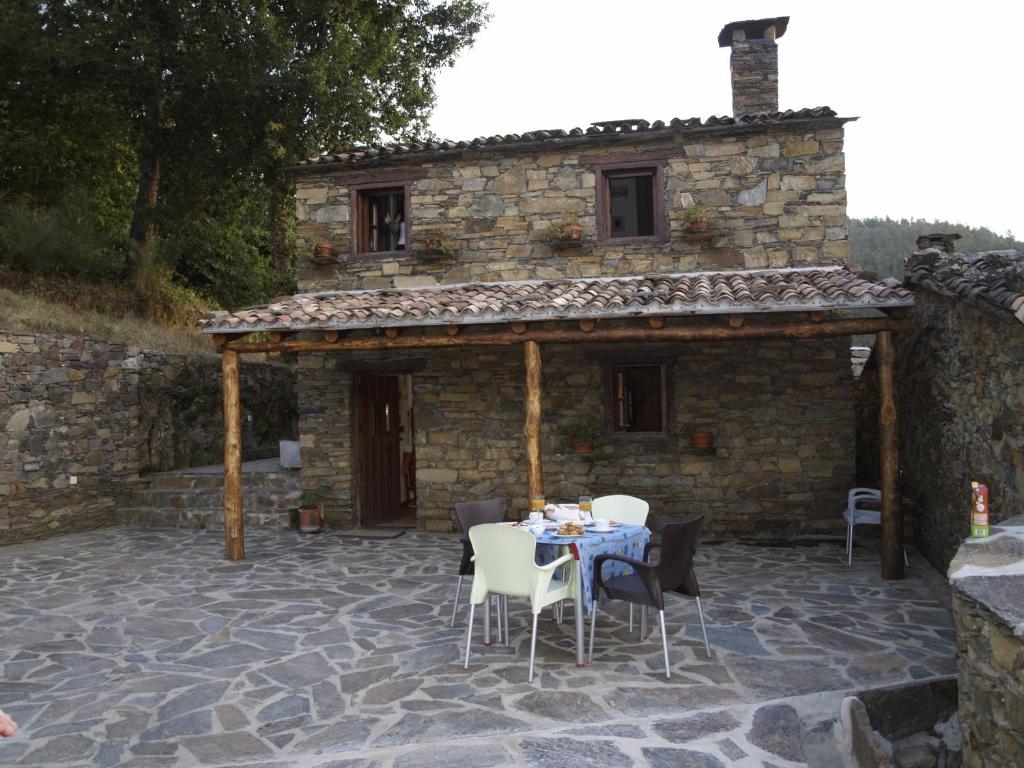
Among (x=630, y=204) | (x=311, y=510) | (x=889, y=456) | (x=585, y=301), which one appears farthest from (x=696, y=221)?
(x=311, y=510)

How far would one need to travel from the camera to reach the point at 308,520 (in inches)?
358

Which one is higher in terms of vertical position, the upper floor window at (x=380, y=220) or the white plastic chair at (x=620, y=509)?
the upper floor window at (x=380, y=220)

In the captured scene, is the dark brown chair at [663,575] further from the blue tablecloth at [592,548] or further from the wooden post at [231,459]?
the wooden post at [231,459]

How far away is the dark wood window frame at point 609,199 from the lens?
8508mm

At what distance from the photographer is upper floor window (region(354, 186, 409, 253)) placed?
9352 millimetres

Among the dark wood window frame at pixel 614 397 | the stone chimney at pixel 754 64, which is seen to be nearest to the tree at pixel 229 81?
the dark wood window frame at pixel 614 397

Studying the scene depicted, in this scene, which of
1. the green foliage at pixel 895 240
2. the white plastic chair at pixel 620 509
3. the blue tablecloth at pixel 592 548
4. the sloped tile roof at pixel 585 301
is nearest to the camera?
the blue tablecloth at pixel 592 548

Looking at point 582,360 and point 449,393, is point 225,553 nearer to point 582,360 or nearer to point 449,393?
point 449,393

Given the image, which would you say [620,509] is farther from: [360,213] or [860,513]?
[360,213]

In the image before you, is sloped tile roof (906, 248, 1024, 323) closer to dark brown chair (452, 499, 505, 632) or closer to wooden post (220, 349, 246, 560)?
dark brown chair (452, 499, 505, 632)

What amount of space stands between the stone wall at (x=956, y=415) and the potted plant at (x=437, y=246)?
520cm

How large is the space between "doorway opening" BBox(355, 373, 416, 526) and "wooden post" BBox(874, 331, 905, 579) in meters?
5.63

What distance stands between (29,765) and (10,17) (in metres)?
12.8

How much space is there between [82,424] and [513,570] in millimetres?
7574
